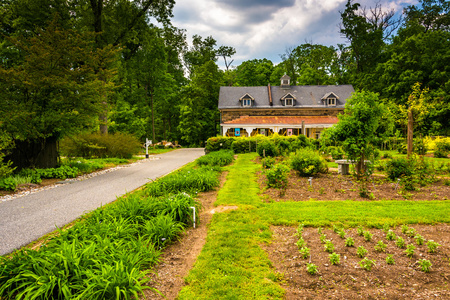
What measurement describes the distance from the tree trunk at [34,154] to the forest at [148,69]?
4cm

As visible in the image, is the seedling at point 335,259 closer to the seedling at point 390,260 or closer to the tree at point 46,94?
the seedling at point 390,260

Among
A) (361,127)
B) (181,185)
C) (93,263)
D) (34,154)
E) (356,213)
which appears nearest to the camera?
(93,263)

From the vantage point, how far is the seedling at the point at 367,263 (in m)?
2.95

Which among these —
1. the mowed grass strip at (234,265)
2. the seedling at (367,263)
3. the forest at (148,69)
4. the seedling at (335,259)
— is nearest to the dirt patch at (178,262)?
the mowed grass strip at (234,265)

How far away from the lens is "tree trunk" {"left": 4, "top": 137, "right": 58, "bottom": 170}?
939cm

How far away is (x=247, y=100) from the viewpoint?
32344 mm

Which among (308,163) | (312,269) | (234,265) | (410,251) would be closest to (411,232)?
(410,251)

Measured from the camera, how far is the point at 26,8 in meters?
15.3

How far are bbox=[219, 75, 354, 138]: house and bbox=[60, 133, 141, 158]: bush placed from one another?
46.3 feet

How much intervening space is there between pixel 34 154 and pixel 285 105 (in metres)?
27.8

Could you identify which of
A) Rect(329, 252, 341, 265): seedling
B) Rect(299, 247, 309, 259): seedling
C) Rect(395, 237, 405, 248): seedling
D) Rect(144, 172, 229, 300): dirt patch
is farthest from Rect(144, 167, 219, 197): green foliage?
Rect(395, 237, 405, 248): seedling

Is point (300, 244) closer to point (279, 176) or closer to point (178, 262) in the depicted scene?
point (178, 262)

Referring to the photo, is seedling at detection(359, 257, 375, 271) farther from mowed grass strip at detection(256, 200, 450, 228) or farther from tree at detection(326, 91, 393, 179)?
tree at detection(326, 91, 393, 179)

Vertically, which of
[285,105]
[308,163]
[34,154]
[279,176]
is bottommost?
[279,176]
